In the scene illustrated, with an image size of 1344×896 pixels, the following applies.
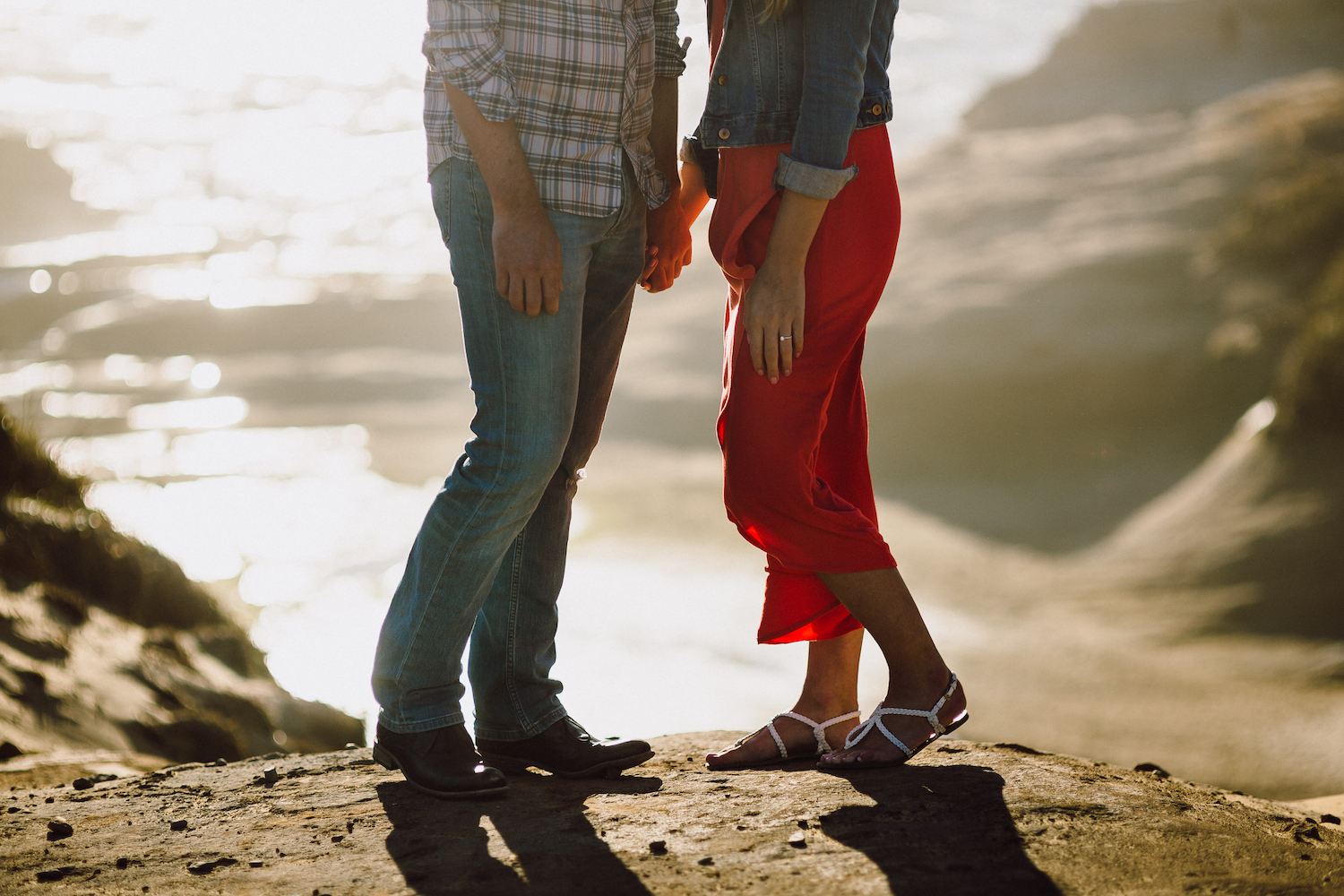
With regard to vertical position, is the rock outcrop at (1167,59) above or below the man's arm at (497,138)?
above

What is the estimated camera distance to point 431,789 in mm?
2148

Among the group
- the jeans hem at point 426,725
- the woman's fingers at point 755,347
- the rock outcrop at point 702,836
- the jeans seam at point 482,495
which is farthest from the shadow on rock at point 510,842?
the woman's fingers at point 755,347

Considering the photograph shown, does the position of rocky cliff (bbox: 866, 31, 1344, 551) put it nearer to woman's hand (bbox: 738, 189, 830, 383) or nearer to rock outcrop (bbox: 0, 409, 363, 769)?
rock outcrop (bbox: 0, 409, 363, 769)

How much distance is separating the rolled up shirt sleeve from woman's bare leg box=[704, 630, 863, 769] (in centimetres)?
92

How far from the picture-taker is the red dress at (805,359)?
215 centimetres

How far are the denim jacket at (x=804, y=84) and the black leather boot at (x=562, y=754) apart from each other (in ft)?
3.65

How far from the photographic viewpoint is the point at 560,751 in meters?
2.33

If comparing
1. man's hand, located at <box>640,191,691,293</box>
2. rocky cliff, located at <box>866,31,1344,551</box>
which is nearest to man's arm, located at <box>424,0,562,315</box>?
man's hand, located at <box>640,191,691,293</box>

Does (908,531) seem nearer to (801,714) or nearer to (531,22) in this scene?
(801,714)

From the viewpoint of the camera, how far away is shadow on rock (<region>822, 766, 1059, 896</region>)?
1776mm

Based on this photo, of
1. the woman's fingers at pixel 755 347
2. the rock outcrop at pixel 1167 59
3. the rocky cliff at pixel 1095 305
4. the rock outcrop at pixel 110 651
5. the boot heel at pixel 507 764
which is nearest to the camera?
the woman's fingers at pixel 755 347

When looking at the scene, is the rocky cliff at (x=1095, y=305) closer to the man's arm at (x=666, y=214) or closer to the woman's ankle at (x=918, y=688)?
the woman's ankle at (x=918, y=688)

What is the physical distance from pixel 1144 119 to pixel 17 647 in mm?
16366

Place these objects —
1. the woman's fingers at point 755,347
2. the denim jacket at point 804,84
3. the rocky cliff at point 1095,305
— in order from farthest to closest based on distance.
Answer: the rocky cliff at point 1095,305 < the woman's fingers at point 755,347 < the denim jacket at point 804,84
